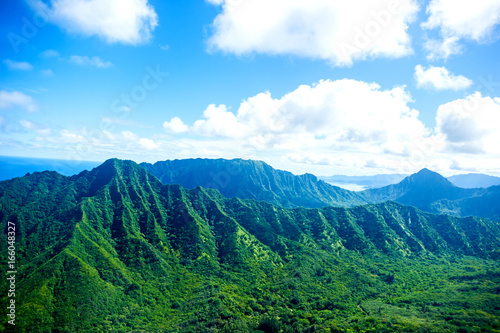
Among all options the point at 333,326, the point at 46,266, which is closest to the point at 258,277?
the point at 333,326

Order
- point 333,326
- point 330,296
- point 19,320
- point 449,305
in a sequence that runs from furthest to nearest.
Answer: point 330,296, point 449,305, point 333,326, point 19,320

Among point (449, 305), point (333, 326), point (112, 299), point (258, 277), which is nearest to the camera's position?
point (333, 326)

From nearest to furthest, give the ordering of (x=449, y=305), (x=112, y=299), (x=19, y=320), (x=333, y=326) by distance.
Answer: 1. (x=19, y=320)
2. (x=333, y=326)
3. (x=112, y=299)
4. (x=449, y=305)

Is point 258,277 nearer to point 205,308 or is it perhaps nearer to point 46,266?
point 205,308

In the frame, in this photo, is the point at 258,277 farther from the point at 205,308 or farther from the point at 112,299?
the point at 112,299

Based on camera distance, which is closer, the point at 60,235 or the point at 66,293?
the point at 66,293

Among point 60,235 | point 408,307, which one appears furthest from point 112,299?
point 408,307

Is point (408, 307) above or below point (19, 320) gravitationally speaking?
below

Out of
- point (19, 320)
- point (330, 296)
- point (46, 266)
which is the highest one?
point (46, 266)

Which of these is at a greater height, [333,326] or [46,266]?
[46,266]
